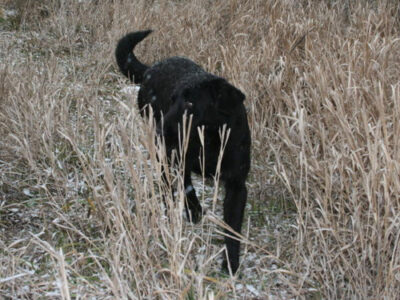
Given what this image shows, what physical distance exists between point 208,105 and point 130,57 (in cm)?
128

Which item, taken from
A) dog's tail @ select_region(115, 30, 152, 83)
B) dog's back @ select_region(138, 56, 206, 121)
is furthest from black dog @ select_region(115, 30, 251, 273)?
dog's tail @ select_region(115, 30, 152, 83)

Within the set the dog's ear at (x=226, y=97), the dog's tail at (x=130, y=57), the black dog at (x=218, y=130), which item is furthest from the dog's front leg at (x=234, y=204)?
the dog's tail at (x=130, y=57)

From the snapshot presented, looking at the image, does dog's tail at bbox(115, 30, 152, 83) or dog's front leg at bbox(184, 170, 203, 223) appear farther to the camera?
dog's tail at bbox(115, 30, 152, 83)

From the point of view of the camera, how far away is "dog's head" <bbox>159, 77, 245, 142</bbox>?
2498 millimetres

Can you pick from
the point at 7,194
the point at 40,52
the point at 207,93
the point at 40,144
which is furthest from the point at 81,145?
the point at 40,52

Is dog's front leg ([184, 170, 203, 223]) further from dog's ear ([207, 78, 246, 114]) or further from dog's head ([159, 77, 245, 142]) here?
dog's ear ([207, 78, 246, 114])

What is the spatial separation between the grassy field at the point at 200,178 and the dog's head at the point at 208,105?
0.83 feet

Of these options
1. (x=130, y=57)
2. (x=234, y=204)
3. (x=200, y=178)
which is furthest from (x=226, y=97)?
(x=130, y=57)

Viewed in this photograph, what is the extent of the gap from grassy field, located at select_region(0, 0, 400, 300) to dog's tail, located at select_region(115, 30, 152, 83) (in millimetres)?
141

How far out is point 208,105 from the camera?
2.52m

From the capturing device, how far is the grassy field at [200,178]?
1.98 metres

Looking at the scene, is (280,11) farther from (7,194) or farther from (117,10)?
(7,194)

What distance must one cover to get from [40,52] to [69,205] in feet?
10.0

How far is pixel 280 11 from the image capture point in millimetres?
4918
